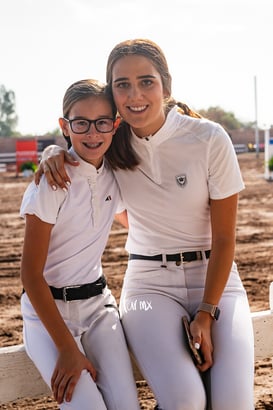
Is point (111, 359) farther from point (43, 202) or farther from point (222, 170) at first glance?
point (222, 170)

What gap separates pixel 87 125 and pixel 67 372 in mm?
947

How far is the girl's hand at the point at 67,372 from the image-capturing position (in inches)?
86.3

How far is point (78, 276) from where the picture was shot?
2.48 meters

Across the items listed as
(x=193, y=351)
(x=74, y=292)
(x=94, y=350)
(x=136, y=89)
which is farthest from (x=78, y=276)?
(x=136, y=89)

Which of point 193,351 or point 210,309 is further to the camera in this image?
point 210,309

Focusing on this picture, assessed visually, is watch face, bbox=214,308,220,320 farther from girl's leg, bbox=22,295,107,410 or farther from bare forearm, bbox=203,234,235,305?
girl's leg, bbox=22,295,107,410

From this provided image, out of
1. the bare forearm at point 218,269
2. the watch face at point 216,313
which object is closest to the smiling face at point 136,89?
the bare forearm at point 218,269

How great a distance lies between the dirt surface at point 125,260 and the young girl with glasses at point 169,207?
1.21m

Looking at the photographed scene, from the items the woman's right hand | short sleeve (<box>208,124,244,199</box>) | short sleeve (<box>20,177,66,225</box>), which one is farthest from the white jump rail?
short sleeve (<box>208,124,244,199</box>)

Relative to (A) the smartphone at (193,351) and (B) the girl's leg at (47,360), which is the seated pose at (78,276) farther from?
(A) the smartphone at (193,351)

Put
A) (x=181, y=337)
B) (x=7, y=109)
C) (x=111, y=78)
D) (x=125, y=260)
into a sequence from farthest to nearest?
(x=7, y=109), (x=125, y=260), (x=111, y=78), (x=181, y=337)

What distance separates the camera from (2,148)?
39.1 m

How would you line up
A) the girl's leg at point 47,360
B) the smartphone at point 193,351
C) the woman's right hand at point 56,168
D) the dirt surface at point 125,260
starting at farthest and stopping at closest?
the dirt surface at point 125,260
the woman's right hand at point 56,168
the smartphone at point 193,351
the girl's leg at point 47,360

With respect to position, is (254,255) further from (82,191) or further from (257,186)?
(257,186)
